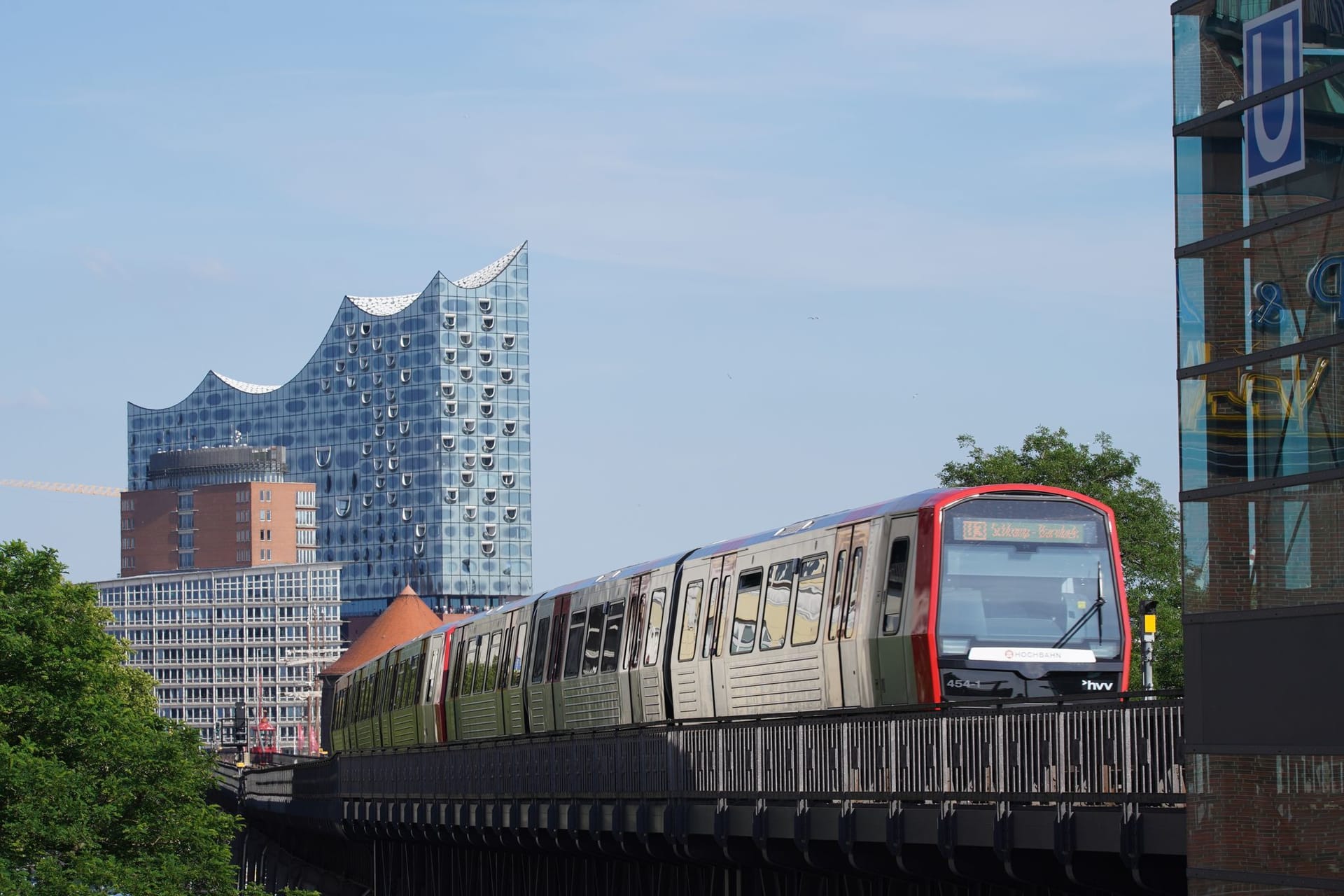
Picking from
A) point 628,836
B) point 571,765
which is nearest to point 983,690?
point 628,836

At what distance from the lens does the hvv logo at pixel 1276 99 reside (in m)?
14.0

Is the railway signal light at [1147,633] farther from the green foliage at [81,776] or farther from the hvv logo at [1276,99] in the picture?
the hvv logo at [1276,99]

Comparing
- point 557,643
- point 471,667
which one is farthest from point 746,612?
point 471,667

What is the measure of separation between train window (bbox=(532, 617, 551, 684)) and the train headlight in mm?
15510

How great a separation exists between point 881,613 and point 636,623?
9001 mm

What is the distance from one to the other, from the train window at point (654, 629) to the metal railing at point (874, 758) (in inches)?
62.5

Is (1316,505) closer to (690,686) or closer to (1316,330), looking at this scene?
(1316,330)

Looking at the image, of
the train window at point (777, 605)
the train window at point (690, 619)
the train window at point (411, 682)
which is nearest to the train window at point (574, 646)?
the train window at point (690, 619)

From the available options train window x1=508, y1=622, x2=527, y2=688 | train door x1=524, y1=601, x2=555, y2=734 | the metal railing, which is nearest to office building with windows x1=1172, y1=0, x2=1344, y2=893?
the metal railing

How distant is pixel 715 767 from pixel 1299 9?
41.9 ft

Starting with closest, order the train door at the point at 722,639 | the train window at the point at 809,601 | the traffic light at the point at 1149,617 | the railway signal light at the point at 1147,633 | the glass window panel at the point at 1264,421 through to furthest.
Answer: the glass window panel at the point at 1264,421 < the train window at the point at 809,601 < the train door at the point at 722,639 < the railway signal light at the point at 1147,633 < the traffic light at the point at 1149,617

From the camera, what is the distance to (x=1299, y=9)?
14.0 metres

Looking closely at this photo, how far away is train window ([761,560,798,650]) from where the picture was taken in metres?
26.8

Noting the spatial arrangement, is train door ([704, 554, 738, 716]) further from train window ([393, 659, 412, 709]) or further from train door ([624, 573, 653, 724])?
train window ([393, 659, 412, 709])
